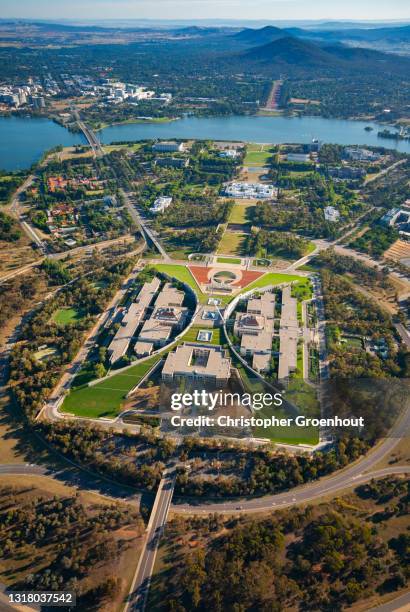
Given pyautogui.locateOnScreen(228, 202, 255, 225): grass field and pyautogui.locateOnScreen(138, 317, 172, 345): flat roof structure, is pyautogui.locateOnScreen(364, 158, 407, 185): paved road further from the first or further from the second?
pyautogui.locateOnScreen(138, 317, 172, 345): flat roof structure

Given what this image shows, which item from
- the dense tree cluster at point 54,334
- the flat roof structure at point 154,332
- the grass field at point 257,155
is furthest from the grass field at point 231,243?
the grass field at point 257,155

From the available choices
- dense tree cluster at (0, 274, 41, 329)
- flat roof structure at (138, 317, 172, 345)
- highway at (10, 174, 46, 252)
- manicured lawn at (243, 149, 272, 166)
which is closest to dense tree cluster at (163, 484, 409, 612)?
flat roof structure at (138, 317, 172, 345)

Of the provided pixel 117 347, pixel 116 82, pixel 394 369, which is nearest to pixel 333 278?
pixel 394 369

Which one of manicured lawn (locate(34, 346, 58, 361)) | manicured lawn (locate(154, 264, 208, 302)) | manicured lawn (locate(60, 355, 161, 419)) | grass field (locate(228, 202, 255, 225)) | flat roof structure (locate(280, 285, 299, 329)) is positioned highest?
grass field (locate(228, 202, 255, 225))

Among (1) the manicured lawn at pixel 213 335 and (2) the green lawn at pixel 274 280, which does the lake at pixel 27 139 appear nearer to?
(2) the green lawn at pixel 274 280

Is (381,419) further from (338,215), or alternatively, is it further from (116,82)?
(116,82)

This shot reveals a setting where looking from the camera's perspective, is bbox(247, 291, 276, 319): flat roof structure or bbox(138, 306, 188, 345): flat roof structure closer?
bbox(138, 306, 188, 345): flat roof structure

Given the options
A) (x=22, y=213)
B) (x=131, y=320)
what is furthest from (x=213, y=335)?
(x=22, y=213)
